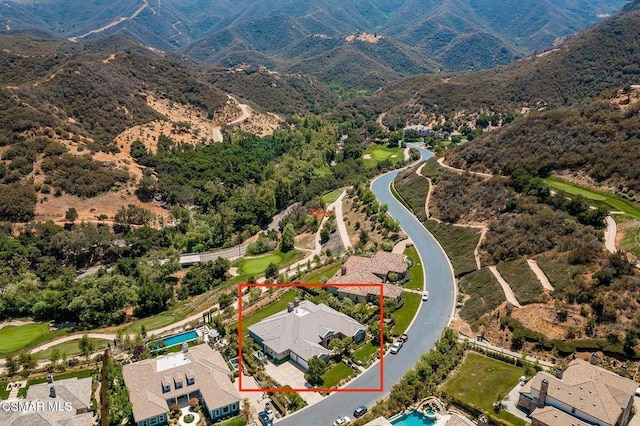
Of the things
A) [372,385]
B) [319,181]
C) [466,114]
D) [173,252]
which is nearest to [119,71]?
[319,181]

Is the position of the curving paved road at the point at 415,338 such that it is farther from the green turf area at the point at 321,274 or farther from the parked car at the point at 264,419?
the green turf area at the point at 321,274

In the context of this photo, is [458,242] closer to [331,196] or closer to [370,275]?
[370,275]

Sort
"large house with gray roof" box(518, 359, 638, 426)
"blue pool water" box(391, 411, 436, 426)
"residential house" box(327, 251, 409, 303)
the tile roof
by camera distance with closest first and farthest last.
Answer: "large house with gray roof" box(518, 359, 638, 426), "blue pool water" box(391, 411, 436, 426), the tile roof, "residential house" box(327, 251, 409, 303)

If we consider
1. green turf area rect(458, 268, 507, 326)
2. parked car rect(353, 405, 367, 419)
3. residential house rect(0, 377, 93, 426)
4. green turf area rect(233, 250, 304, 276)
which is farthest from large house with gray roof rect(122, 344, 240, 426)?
green turf area rect(233, 250, 304, 276)

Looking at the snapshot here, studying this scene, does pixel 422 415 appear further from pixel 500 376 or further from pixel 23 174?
pixel 23 174

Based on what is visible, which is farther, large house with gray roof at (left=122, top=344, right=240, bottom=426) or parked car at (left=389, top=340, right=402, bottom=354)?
parked car at (left=389, top=340, right=402, bottom=354)

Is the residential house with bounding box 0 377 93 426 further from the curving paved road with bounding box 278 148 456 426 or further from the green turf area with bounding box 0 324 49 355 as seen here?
the curving paved road with bounding box 278 148 456 426
